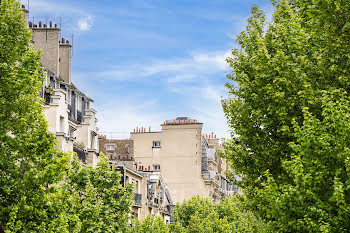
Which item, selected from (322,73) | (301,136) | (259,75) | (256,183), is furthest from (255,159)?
(301,136)

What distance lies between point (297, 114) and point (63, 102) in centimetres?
3084

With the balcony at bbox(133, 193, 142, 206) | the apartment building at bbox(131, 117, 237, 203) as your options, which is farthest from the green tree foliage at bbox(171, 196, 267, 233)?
the apartment building at bbox(131, 117, 237, 203)

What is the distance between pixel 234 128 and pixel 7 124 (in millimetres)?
10692

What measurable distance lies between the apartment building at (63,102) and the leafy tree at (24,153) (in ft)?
79.6

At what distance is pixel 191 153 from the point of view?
104 meters

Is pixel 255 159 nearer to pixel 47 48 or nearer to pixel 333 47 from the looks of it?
pixel 333 47

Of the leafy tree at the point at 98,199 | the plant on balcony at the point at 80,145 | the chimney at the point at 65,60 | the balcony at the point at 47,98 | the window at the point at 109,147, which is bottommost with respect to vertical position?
the leafy tree at the point at 98,199

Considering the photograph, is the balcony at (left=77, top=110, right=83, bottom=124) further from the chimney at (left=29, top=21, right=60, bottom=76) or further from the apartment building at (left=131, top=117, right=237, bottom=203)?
the apartment building at (left=131, top=117, right=237, bottom=203)

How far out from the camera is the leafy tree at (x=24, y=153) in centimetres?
2544

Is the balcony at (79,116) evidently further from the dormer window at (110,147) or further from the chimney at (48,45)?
the dormer window at (110,147)

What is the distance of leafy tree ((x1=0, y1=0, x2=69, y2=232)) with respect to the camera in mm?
25438

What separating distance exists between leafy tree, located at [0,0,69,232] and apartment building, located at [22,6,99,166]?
2426cm

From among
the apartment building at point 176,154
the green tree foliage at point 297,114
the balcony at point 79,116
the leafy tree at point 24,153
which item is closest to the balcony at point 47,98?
the balcony at point 79,116

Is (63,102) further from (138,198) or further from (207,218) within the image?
(207,218)
